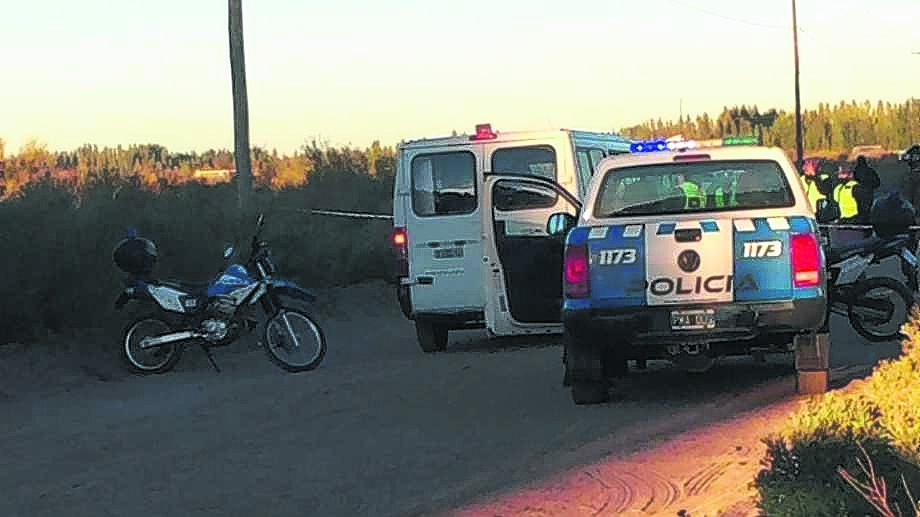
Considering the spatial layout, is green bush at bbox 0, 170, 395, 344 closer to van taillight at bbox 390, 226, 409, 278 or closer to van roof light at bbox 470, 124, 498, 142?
van taillight at bbox 390, 226, 409, 278

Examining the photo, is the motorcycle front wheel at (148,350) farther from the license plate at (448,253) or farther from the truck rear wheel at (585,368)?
the truck rear wheel at (585,368)

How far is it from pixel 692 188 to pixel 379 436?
293cm

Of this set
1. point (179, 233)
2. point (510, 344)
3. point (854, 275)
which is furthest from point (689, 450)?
point (179, 233)

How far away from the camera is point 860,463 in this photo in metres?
5.38

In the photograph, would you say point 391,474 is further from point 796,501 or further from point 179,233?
point 179,233

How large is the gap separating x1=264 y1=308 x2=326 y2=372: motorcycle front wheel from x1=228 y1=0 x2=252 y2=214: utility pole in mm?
8069

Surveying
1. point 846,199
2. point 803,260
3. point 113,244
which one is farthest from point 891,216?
point 846,199

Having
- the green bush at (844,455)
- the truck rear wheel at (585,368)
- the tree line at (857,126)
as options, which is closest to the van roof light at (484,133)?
the truck rear wheel at (585,368)

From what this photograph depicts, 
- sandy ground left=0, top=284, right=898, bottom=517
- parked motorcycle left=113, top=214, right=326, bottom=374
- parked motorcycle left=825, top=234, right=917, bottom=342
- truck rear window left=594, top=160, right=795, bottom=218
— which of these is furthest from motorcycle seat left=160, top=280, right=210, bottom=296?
parked motorcycle left=825, top=234, right=917, bottom=342

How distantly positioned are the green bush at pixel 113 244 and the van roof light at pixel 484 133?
14.3 feet

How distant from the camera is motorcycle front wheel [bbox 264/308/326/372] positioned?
45.7ft

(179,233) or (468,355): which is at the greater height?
(179,233)

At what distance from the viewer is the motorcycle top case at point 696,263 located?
32.4 ft

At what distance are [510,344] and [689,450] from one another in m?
7.45
